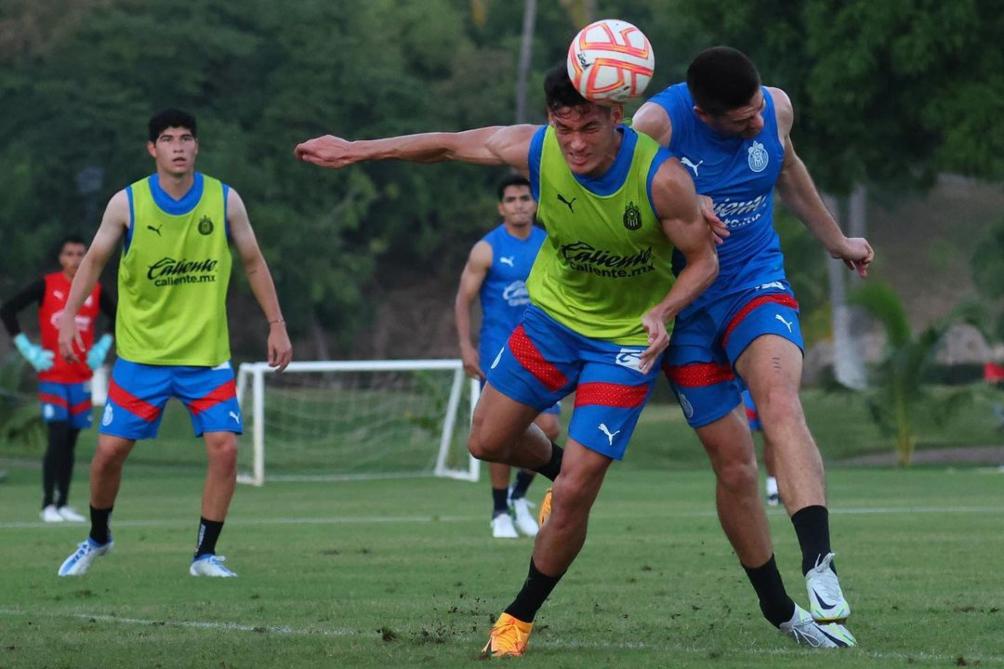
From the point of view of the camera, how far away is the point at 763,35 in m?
28.9

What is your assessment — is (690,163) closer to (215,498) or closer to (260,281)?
(260,281)

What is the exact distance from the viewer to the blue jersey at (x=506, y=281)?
13.6m

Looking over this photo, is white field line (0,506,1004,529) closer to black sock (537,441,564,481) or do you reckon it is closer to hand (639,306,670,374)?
black sock (537,441,564,481)

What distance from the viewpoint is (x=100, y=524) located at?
10.7m

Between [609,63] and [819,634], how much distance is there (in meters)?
2.25

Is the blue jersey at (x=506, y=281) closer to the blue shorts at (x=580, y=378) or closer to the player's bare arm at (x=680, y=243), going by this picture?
the blue shorts at (x=580, y=378)

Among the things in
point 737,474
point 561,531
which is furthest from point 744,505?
point 561,531

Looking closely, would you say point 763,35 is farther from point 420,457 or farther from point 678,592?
point 678,592

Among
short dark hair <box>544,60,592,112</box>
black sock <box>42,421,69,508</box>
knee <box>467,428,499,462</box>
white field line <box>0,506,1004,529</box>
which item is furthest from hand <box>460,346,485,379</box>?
short dark hair <box>544,60,592,112</box>

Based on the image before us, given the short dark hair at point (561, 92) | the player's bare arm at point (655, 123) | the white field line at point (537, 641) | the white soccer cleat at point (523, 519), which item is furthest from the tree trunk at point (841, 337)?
the short dark hair at point (561, 92)

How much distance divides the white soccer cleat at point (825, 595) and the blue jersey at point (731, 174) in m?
1.14

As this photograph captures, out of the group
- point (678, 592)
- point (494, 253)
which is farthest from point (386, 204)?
point (678, 592)

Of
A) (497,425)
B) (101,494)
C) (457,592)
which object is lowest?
(101,494)

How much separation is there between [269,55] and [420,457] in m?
30.2
